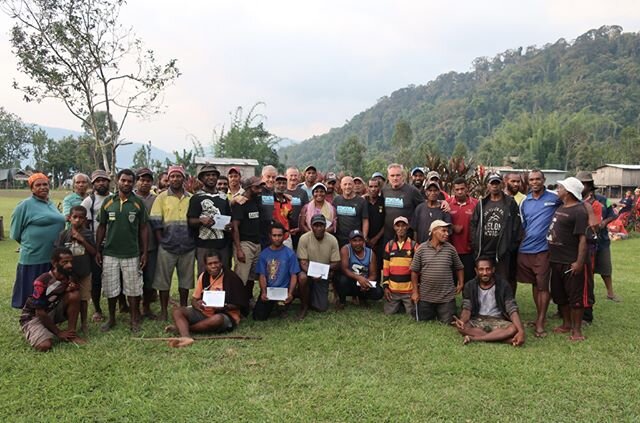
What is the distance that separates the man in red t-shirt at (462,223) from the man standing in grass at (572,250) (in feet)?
3.32

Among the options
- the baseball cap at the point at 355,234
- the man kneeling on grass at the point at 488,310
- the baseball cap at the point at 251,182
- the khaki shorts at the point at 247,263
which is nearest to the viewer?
the man kneeling on grass at the point at 488,310

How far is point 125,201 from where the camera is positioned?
531 centimetres

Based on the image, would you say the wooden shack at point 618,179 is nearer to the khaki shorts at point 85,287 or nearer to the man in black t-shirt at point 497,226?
the man in black t-shirt at point 497,226

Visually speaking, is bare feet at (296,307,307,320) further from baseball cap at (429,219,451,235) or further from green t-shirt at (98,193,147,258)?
green t-shirt at (98,193,147,258)

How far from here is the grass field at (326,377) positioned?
360 centimetres

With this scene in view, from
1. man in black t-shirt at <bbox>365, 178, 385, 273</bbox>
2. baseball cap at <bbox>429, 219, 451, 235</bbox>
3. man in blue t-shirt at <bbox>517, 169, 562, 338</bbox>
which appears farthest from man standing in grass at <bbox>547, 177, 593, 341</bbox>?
man in black t-shirt at <bbox>365, 178, 385, 273</bbox>

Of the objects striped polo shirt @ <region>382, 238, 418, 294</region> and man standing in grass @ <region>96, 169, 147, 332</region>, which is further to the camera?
striped polo shirt @ <region>382, 238, 418, 294</region>

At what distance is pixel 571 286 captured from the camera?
5.23 metres

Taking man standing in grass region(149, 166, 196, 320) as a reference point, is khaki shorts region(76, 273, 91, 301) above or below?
below

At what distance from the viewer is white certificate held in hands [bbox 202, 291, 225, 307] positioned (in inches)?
207

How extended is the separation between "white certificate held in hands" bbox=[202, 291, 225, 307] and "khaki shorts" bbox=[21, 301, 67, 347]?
1469mm

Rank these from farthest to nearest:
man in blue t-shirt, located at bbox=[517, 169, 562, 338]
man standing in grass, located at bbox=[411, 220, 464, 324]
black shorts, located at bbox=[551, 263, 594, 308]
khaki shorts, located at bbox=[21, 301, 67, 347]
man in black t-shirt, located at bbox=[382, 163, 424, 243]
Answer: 1. man in black t-shirt, located at bbox=[382, 163, 424, 243]
2. man standing in grass, located at bbox=[411, 220, 464, 324]
3. man in blue t-shirt, located at bbox=[517, 169, 562, 338]
4. black shorts, located at bbox=[551, 263, 594, 308]
5. khaki shorts, located at bbox=[21, 301, 67, 347]

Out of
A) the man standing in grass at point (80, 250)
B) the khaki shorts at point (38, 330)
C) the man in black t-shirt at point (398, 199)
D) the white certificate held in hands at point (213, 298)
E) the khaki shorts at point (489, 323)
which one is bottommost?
the khaki shorts at point (489, 323)

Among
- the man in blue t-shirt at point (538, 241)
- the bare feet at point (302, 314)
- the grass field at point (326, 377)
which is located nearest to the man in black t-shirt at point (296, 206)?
the bare feet at point (302, 314)
